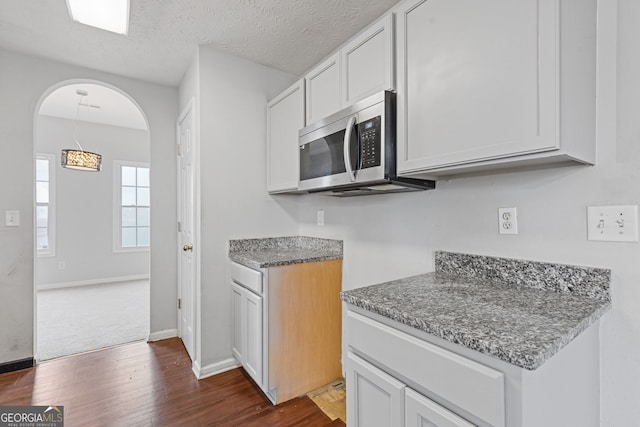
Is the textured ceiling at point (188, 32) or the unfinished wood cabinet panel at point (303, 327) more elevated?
the textured ceiling at point (188, 32)

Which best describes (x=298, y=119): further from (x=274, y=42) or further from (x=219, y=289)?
(x=219, y=289)

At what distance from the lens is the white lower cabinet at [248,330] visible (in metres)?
1.92

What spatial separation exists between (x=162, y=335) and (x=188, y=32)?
2614mm

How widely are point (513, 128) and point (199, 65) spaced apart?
217cm

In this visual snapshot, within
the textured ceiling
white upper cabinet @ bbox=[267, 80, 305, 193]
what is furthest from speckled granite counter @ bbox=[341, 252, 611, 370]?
the textured ceiling

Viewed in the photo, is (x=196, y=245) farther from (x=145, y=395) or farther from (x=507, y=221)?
(x=507, y=221)

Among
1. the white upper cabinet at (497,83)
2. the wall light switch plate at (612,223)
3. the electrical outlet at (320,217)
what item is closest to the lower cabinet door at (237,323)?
the electrical outlet at (320,217)

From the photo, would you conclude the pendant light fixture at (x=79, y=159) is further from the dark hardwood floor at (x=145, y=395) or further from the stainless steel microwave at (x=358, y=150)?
the stainless steel microwave at (x=358, y=150)

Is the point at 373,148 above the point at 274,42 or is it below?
below

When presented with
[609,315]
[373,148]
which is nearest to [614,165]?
[609,315]

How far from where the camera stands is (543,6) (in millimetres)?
928

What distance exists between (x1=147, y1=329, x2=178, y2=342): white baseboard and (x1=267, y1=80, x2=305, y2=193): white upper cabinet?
174 centimetres

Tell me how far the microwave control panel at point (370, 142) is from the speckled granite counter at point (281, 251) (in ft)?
2.77

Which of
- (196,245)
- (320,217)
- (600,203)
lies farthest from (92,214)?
(600,203)
